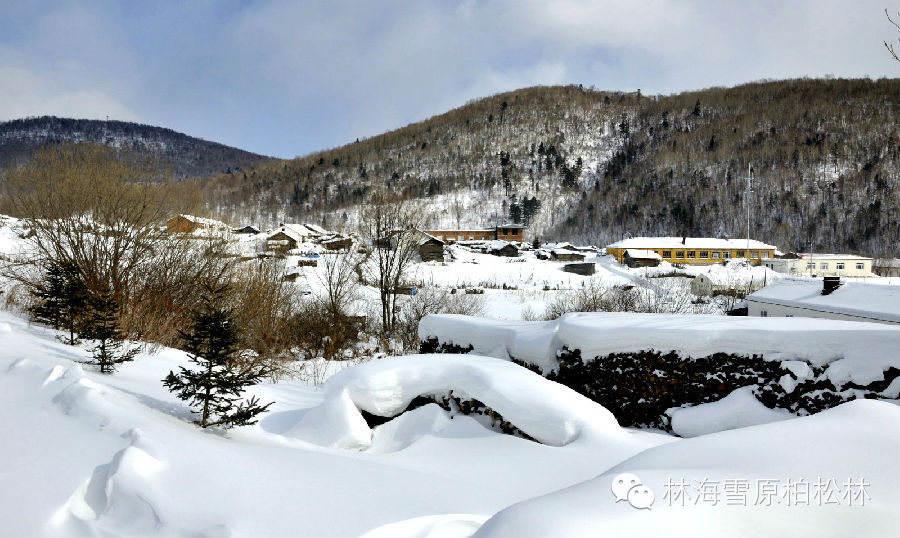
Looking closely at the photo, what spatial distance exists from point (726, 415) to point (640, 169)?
14894 cm

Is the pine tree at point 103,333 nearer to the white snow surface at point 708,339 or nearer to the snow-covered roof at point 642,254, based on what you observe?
the white snow surface at point 708,339

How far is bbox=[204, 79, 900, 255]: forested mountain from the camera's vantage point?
103062mm

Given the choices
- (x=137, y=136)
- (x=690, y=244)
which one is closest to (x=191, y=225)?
(x=690, y=244)

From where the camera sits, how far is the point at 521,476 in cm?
460

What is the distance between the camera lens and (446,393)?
246 inches

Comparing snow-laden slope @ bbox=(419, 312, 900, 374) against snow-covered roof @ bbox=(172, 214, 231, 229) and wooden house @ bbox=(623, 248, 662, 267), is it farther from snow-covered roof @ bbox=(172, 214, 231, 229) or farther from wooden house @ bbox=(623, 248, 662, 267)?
wooden house @ bbox=(623, 248, 662, 267)

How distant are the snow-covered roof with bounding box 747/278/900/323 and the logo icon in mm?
16758

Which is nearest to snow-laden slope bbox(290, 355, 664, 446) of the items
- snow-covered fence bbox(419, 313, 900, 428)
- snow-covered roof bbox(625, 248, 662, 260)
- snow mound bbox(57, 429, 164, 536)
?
snow-covered fence bbox(419, 313, 900, 428)

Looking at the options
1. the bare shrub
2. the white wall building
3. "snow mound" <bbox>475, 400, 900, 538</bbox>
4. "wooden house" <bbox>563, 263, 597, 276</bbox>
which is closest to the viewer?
"snow mound" <bbox>475, 400, 900, 538</bbox>

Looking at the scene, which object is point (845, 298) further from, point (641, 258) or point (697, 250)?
point (697, 250)

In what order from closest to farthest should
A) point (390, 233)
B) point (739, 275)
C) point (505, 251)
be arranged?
point (390, 233), point (739, 275), point (505, 251)

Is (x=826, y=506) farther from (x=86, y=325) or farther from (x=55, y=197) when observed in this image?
(x=55, y=197)

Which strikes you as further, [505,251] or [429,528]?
[505,251]

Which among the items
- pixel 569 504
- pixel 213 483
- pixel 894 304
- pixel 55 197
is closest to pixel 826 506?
pixel 569 504
